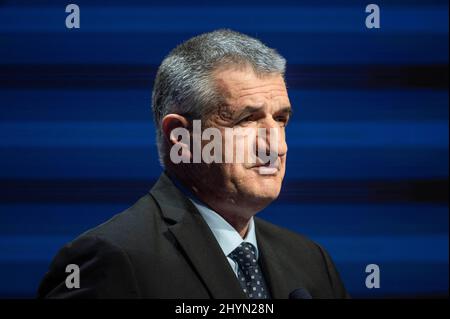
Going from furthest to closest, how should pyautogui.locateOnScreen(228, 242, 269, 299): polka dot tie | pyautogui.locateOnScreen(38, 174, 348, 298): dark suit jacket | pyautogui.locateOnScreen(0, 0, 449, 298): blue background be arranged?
pyautogui.locateOnScreen(0, 0, 449, 298): blue background
pyautogui.locateOnScreen(228, 242, 269, 299): polka dot tie
pyautogui.locateOnScreen(38, 174, 348, 298): dark suit jacket

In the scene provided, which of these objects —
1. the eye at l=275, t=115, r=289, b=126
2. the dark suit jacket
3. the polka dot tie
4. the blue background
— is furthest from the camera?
the blue background

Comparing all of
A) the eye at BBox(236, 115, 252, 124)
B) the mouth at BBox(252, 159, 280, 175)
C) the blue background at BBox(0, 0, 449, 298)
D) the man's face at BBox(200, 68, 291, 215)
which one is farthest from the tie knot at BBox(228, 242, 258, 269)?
the blue background at BBox(0, 0, 449, 298)

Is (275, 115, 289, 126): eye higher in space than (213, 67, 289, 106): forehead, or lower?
lower

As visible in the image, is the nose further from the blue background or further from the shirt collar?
the blue background

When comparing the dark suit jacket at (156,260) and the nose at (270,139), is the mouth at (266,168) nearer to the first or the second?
the nose at (270,139)

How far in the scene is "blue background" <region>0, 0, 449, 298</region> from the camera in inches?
107

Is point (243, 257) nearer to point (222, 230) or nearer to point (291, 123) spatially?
point (222, 230)

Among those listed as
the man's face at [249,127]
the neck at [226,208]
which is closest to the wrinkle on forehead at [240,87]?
the man's face at [249,127]

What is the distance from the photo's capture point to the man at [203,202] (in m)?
2.08

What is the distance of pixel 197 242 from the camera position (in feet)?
7.14

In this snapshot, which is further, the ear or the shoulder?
the ear

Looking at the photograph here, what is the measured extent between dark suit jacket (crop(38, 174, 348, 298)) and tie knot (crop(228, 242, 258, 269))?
75 mm

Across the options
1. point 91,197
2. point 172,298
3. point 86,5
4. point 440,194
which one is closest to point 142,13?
point 86,5

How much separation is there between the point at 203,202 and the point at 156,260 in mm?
296
